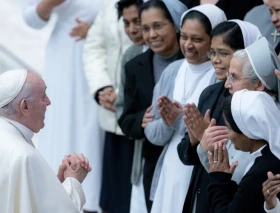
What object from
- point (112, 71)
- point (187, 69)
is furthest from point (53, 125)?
point (187, 69)

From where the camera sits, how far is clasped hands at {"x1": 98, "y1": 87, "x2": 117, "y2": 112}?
8617 mm

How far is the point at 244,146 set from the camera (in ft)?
19.1

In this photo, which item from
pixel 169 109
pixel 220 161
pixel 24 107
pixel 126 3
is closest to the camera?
pixel 220 161

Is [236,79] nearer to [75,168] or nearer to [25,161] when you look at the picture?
[75,168]

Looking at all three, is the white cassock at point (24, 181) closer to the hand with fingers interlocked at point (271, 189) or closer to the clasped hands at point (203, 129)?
the clasped hands at point (203, 129)

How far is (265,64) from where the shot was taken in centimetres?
620

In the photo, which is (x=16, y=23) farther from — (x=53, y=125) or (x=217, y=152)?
(x=217, y=152)

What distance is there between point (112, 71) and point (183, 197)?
6.94 feet

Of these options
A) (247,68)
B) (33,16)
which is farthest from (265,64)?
(33,16)

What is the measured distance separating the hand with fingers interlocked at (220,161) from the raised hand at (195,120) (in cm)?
48

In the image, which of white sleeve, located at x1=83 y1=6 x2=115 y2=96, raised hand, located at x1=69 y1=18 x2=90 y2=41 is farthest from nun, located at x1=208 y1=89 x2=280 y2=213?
raised hand, located at x1=69 y1=18 x2=90 y2=41

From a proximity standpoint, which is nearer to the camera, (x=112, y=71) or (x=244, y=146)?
(x=244, y=146)

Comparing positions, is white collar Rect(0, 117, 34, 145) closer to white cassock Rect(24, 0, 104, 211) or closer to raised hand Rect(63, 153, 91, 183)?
raised hand Rect(63, 153, 91, 183)

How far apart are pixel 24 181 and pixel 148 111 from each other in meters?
1.84
